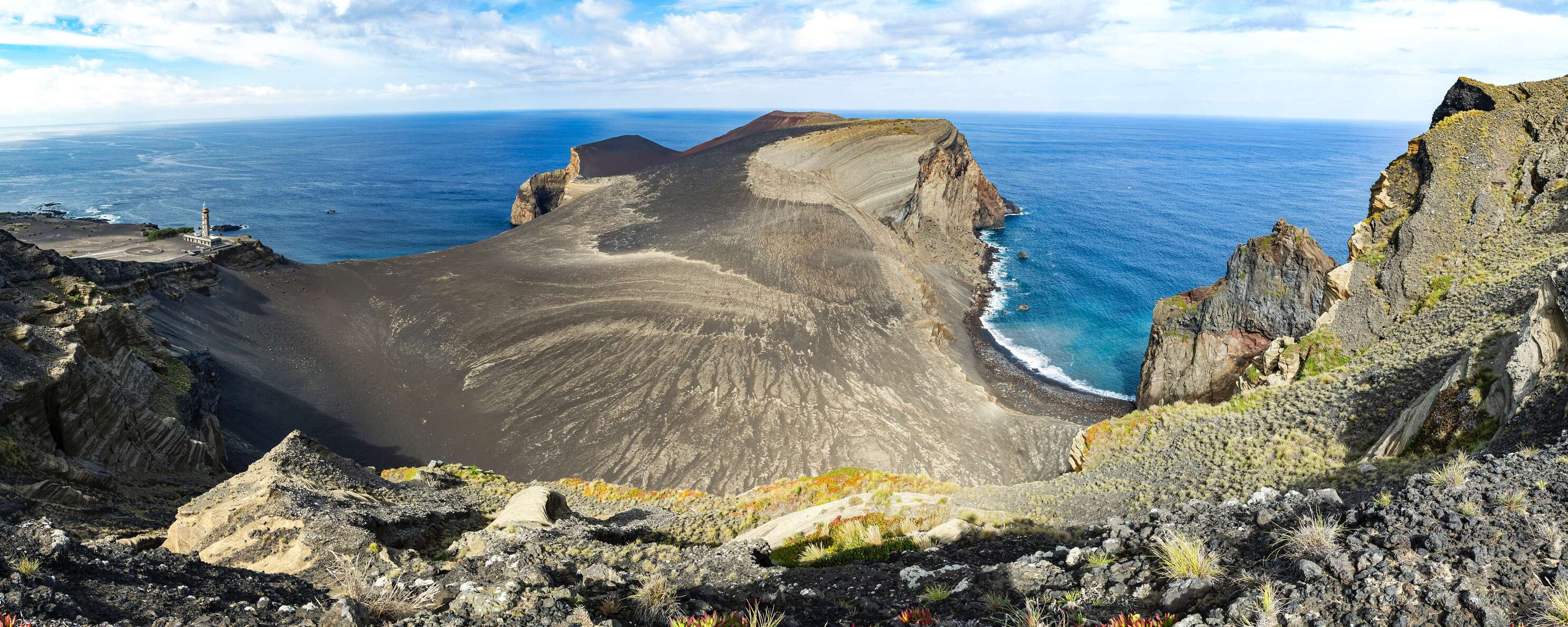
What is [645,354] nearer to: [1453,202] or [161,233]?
[1453,202]

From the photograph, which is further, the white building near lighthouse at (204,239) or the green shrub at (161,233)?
the green shrub at (161,233)

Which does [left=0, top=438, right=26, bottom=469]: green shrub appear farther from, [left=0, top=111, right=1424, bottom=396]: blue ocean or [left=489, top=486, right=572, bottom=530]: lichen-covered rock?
[left=0, top=111, right=1424, bottom=396]: blue ocean

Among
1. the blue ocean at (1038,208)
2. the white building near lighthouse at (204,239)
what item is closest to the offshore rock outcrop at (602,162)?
the blue ocean at (1038,208)

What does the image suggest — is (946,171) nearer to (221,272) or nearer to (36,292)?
(221,272)

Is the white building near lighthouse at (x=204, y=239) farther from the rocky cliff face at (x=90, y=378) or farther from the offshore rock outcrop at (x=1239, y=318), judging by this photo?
the offshore rock outcrop at (x=1239, y=318)

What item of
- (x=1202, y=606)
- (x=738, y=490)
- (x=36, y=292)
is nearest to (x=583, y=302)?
(x=738, y=490)

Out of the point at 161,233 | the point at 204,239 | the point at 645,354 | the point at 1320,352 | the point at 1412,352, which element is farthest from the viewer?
the point at 161,233

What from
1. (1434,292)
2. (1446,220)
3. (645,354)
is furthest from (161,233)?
(1446,220)
